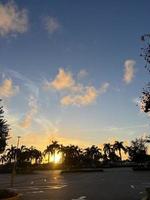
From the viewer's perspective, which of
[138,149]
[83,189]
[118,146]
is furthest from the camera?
[118,146]

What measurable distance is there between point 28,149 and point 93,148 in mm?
31646

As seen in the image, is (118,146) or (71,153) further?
(118,146)

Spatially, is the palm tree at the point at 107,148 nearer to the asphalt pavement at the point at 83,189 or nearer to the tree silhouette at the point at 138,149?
the tree silhouette at the point at 138,149

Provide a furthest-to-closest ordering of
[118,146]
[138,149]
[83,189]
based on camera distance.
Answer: [118,146], [138,149], [83,189]

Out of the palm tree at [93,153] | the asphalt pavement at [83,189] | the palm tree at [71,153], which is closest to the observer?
the asphalt pavement at [83,189]

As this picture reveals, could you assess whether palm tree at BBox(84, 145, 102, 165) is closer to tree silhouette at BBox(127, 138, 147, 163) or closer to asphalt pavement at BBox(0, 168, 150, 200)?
tree silhouette at BBox(127, 138, 147, 163)

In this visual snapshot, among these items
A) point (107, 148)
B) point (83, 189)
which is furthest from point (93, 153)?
point (83, 189)

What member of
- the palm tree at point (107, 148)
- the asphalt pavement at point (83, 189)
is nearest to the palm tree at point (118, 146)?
the palm tree at point (107, 148)

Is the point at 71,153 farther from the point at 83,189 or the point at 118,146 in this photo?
the point at 83,189

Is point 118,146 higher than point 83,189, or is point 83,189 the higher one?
point 118,146

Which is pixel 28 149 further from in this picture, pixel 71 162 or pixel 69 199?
pixel 69 199

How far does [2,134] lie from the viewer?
27.4 meters

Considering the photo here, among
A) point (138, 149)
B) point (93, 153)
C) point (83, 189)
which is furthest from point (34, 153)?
point (83, 189)

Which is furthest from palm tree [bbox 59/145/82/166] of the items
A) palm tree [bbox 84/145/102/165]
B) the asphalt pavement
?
the asphalt pavement
